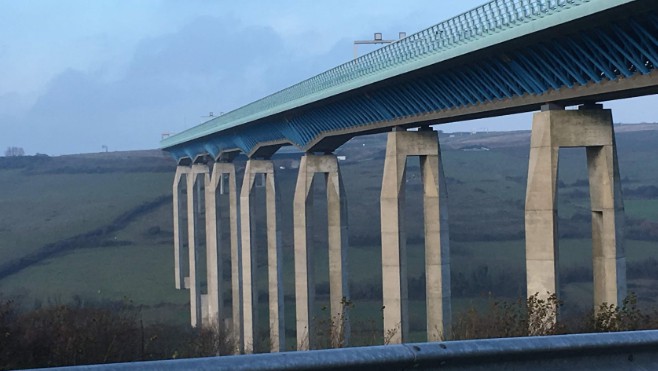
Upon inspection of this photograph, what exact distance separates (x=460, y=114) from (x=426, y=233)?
6.65 metres

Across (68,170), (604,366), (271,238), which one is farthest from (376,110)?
(68,170)

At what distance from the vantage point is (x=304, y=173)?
147 feet

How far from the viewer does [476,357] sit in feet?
20.5

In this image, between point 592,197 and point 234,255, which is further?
point 234,255

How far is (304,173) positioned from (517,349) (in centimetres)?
3857

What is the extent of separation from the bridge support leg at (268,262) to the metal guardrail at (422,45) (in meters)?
6.23

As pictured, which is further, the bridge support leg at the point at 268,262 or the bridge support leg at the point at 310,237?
the bridge support leg at the point at 268,262

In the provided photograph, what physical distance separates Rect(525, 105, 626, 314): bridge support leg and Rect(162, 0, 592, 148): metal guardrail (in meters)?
2.44

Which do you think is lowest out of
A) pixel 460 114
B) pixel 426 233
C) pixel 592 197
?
pixel 426 233

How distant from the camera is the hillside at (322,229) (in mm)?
72000

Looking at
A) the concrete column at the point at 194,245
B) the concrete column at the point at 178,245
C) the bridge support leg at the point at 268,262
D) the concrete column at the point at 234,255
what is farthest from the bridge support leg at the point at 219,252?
the concrete column at the point at 178,245

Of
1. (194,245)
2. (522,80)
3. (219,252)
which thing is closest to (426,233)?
(522,80)

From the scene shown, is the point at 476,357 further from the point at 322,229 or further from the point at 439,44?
the point at 322,229

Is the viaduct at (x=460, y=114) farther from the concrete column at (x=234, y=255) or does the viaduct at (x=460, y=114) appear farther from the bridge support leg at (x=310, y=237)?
the concrete column at (x=234, y=255)
